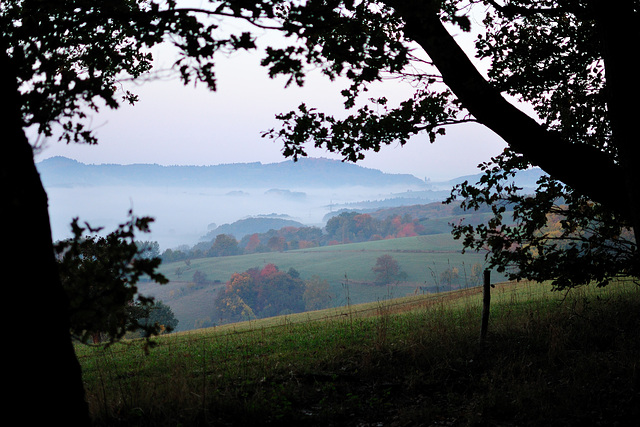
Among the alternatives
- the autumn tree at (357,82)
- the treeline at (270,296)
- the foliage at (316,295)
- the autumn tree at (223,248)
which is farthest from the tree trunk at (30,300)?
the autumn tree at (223,248)

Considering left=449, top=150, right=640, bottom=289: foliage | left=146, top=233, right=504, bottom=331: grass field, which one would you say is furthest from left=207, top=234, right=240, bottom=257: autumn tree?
left=449, top=150, right=640, bottom=289: foliage

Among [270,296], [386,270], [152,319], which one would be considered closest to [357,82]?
[152,319]

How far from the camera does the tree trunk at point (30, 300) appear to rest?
2.38 meters

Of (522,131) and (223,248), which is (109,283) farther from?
(223,248)

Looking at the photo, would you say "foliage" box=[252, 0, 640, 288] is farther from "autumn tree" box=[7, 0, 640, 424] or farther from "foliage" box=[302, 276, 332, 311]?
"foliage" box=[302, 276, 332, 311]

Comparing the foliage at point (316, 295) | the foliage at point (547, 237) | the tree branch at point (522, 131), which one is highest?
the tree branch at point (522, 131)

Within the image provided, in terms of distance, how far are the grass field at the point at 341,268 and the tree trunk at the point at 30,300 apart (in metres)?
88.0

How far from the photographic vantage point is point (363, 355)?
6863 mm

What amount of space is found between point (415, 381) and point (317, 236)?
18176cm

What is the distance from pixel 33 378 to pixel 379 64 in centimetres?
370

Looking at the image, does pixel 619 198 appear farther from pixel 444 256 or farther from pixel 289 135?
pixel 444 256

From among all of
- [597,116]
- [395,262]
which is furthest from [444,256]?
[597,116]

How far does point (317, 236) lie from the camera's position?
18738cm

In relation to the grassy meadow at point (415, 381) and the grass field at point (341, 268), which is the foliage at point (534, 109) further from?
the grass field at point (341, 268)
